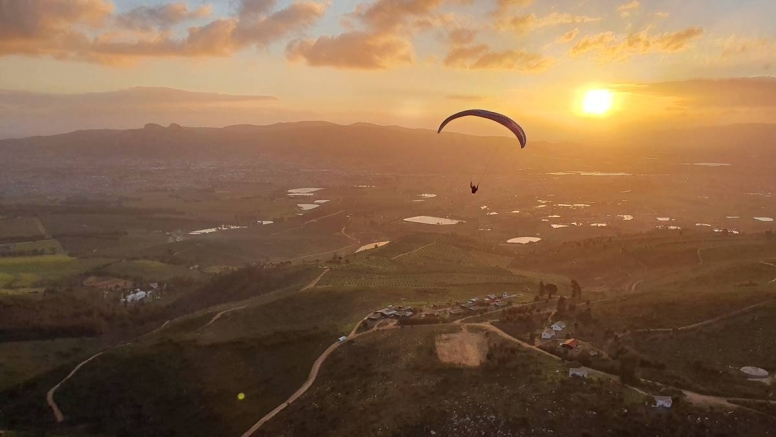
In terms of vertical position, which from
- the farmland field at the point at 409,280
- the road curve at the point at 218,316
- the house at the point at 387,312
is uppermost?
the house at the point at 387,312

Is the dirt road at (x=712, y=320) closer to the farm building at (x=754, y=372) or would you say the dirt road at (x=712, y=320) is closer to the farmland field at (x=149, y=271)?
the farm building at (x=754, y=372)

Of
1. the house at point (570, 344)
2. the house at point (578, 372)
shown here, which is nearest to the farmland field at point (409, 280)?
the house at point (570, 344)

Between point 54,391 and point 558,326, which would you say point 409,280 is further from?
point 54,391

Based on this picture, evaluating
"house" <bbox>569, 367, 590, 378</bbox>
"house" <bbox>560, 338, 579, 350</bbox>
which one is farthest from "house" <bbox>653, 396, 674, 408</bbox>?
"house" <bbox>560, 338, 579, 350</bbox>

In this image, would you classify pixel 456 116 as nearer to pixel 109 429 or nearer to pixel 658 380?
pixel 658 380

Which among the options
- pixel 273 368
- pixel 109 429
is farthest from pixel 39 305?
pixel 273 368
